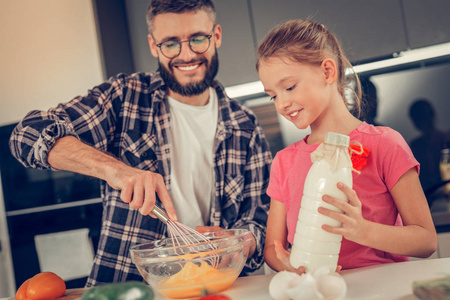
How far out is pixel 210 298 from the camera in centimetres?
63

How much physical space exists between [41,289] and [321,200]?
62 cm

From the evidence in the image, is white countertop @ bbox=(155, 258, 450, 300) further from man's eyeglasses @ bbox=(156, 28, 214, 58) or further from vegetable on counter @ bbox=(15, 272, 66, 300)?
man's eyeglasses @ bbox=(156, 28, 214, 58)

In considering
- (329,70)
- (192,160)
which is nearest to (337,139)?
(329,70)

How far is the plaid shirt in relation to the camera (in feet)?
4.45

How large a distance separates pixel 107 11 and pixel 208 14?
1.15 metres

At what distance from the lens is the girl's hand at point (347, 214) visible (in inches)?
27.0

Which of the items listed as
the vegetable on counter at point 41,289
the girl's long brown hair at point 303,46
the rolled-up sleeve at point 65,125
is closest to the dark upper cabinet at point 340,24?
the girl's long brown hair at point 303,46

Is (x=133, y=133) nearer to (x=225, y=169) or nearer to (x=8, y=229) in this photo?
(x=225, y=169)

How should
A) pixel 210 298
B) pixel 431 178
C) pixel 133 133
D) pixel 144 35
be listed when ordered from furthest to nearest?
pixel 144 35 < pixel 431 178 < pixel 133 133 < pixel 210 298

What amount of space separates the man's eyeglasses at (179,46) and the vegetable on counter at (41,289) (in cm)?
82

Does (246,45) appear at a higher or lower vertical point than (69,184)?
higher

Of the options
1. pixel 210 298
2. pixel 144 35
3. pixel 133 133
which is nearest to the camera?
pixel 210 298

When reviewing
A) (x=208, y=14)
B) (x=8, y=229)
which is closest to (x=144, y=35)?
(x=208, y=14)

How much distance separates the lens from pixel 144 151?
1.43 metres
